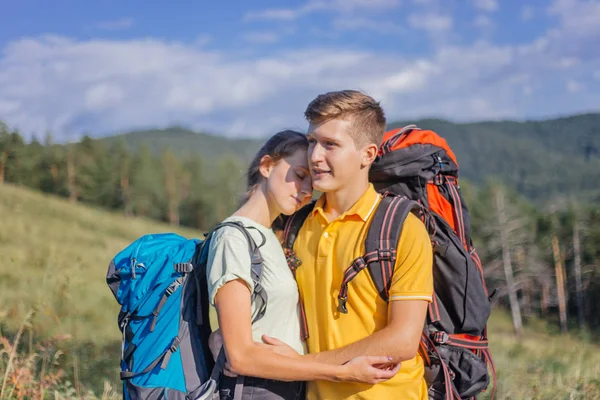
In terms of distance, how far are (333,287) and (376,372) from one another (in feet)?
1.65

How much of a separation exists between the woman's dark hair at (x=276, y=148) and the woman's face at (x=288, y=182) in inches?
1.2

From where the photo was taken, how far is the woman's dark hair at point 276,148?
312 centimetres

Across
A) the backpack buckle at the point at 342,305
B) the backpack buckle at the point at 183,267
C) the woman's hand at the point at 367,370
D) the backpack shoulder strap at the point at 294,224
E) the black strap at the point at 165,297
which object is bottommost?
the woman's hand at the point at 367,370

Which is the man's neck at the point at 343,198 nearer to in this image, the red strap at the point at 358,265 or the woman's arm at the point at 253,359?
the red strap at the point at 358,265

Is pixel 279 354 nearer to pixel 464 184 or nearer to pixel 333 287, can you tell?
pixel 333 287

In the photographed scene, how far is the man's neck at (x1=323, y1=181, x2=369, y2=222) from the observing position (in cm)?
310

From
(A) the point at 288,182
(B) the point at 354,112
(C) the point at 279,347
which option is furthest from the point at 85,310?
(B) the point at 354,112

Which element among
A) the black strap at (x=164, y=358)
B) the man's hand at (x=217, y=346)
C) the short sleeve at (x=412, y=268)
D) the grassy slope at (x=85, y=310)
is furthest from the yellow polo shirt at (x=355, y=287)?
the grassy slope at (x=85, y=310)

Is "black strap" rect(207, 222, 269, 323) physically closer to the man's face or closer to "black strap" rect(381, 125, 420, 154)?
the man's face

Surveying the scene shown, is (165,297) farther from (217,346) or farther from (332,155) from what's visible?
(332,155)

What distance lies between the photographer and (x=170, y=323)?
2.78m

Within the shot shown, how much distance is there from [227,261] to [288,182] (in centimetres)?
63

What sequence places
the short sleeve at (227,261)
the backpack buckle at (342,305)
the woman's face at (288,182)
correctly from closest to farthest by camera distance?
the short sleeve at (227,261) → the backpack buckle at (342,305) → the woman's face at (288,182)

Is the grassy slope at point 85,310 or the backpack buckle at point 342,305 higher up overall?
the backpack buckle at point 342,305
